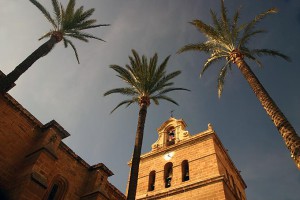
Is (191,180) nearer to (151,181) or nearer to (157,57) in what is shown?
(151,181)

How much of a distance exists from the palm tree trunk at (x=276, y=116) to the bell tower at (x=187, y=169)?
31.3ft

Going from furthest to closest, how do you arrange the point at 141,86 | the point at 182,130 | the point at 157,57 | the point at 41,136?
the point at 182,130
the point at 157,57
the point at 141,86
the point at 41,136

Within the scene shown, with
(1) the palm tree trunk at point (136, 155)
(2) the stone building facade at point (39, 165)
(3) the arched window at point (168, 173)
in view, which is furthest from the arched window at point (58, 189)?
(3) the arched window at point (168, 173)

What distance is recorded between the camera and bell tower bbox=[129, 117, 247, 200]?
20.8 metres

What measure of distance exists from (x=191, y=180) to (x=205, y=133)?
4879 mm

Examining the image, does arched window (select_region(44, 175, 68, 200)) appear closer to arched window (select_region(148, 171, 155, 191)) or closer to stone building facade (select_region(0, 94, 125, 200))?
stone building facade (select_region(0, 94, 125, 200))

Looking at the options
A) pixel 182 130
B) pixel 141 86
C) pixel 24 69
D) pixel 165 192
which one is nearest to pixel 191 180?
pixel 165 192

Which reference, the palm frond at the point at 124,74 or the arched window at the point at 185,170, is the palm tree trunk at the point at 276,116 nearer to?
the palm frond at the point at 124,74

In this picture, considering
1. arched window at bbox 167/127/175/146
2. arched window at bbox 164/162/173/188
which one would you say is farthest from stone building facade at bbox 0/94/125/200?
arched window at bbox 167/127/175/146

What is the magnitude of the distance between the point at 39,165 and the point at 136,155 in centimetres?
510

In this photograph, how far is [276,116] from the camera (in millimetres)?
10992

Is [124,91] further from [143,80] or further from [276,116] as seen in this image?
[276,116]

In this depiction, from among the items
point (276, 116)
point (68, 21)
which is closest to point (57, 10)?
point (68, 21)

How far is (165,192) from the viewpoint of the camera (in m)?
22.4
